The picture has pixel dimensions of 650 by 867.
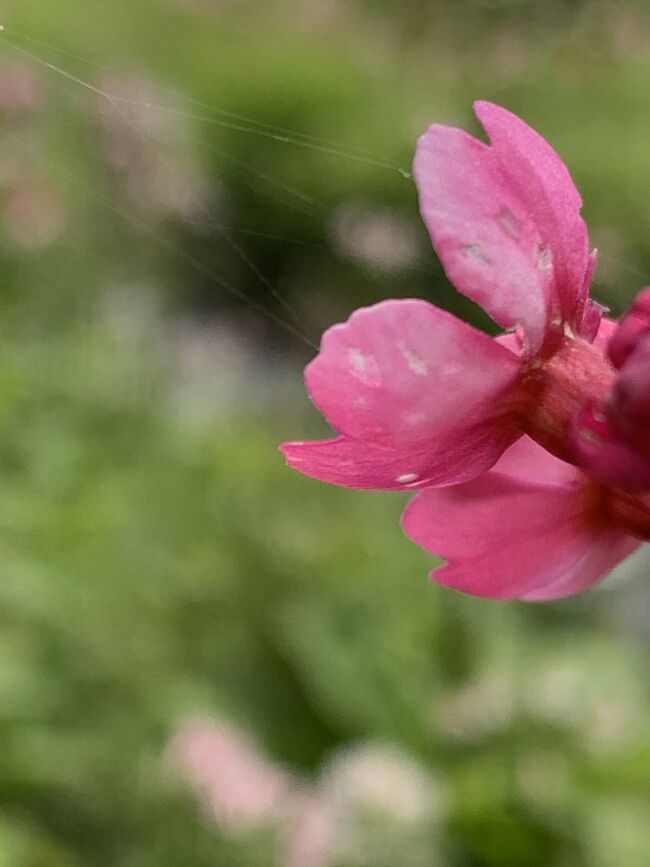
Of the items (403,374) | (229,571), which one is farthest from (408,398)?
(229,571)

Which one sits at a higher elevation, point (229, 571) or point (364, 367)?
point (364, 367)

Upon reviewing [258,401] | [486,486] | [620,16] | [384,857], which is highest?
[486,486]

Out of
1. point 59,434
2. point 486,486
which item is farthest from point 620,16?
point 486,486

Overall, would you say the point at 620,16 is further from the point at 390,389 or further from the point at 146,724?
the point at 390,389

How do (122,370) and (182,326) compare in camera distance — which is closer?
(122,370)

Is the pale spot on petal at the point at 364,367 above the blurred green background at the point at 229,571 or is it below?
above

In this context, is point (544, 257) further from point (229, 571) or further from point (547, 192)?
point (229, 571)
